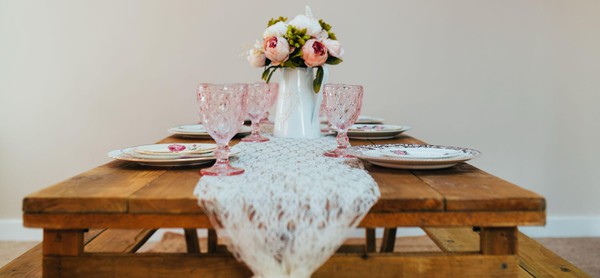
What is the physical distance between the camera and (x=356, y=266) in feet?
3.19

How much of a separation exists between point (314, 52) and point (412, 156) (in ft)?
1.82

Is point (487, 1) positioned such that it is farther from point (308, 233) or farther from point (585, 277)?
point (308, 233)

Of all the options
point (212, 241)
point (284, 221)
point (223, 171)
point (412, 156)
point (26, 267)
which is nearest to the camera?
point (284, 221)

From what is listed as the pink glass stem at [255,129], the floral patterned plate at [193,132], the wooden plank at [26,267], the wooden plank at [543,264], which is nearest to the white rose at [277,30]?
the pink glass stem at [255,129]

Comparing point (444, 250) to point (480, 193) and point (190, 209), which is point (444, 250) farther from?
point (190, 209)

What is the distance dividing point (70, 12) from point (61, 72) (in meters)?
0.30

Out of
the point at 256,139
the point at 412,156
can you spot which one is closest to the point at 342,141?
the point at 412,156

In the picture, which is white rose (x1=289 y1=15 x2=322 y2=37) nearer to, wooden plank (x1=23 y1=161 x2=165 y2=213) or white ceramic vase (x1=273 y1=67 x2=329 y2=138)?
white ceramic vase (x1=273 y1=67 x2=329 y2=138)

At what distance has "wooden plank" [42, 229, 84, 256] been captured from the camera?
95 centimetres

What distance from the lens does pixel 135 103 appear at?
287 centimetres

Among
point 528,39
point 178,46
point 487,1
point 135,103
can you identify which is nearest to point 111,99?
point 135,103

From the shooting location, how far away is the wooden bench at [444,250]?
1468 millimetres

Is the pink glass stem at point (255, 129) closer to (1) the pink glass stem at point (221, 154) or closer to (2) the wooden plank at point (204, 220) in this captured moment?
(1) the pink glass stem at point (221, 154)

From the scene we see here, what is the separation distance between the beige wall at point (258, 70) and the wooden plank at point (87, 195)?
6.08 feet
